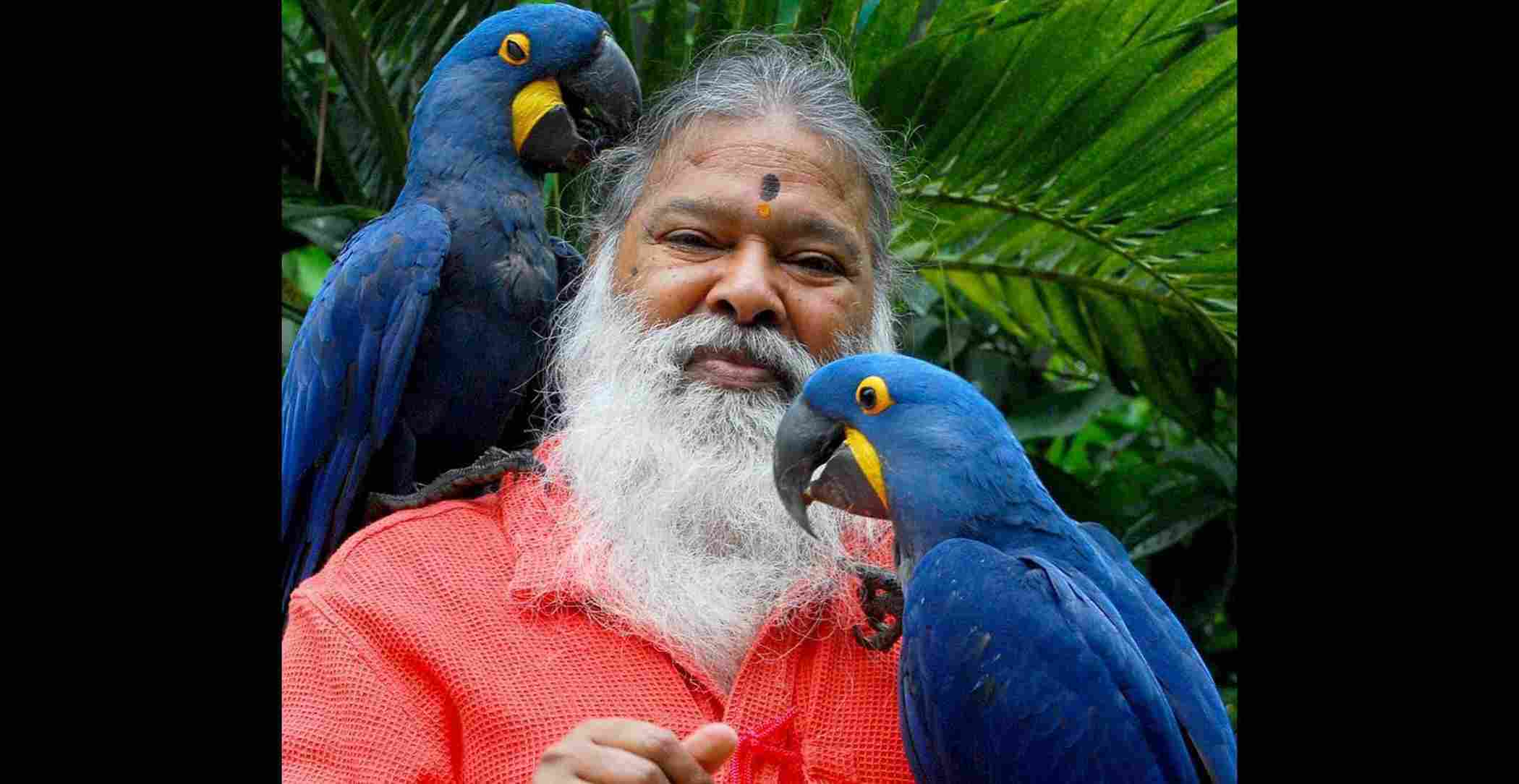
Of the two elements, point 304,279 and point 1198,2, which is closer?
point 1198,2

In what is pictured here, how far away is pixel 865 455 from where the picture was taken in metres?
1.14

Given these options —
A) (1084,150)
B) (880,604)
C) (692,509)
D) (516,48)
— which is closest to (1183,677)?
(880,604)

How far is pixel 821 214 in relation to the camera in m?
1.44

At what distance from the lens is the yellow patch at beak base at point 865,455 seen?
44.8 inches

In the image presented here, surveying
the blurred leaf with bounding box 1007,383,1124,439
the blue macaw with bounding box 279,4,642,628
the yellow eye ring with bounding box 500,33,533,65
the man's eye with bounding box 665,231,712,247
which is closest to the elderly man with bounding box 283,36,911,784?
the man's eye with bounding box 665,231,712,247

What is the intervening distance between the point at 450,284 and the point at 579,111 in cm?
27

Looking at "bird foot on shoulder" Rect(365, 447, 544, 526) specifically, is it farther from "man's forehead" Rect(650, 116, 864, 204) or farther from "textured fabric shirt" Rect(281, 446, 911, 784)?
"man's forehead" Rect(650, 116, 864, 204)

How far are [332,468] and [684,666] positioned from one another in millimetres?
517

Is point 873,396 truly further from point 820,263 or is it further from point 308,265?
point 308,265

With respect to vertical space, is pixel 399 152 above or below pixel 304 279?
above
